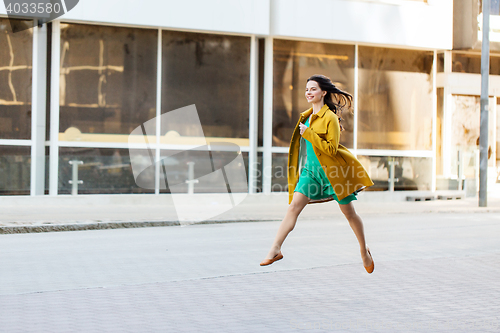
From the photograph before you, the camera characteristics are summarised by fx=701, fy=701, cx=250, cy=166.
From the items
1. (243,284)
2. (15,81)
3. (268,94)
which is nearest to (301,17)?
(268,94)

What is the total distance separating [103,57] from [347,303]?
1311cm

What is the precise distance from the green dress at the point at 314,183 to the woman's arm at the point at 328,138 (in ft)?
0.70

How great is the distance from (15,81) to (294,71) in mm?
7299

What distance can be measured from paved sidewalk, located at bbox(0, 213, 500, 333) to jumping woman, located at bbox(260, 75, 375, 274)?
0.59 metres

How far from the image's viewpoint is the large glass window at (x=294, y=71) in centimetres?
1909

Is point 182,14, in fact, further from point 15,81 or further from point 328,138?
point 328,138

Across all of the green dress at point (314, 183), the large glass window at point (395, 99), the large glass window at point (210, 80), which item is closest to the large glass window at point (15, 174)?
the large glass window at point (210, 80)

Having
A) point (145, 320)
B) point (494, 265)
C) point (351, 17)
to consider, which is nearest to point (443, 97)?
point (351, 17)

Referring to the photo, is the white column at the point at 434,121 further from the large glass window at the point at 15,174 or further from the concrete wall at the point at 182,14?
the large glass window at the point at 15,174

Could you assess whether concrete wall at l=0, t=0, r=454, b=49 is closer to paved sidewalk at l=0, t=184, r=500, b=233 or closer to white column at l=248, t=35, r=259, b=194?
white column at l=248, t=35, r=259, b=194

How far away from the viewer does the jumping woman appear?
632 centimetres

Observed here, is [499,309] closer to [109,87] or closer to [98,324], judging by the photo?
[98,324]

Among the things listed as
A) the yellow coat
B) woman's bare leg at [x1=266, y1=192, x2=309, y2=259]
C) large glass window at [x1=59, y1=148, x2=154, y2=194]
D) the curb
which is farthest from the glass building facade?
the yellow coat

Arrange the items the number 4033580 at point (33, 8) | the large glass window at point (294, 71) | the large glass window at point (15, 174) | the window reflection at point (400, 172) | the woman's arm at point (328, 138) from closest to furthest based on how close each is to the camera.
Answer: the woman's arm at point (328, 138) < the large glass window at point (15, 174) < the number 4033580 at point (33, 8) < the large glass window at point (294, 71) < the window reflection at point (400, 172)
